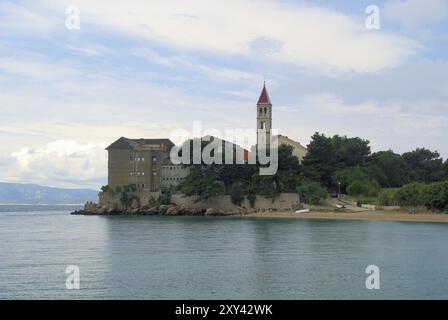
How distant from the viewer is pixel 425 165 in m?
98.3

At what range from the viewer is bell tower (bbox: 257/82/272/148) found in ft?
294

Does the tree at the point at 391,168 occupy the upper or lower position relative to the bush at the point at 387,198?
upper

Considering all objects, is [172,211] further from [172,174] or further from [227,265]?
[227,265]

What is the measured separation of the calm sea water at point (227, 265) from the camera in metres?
24.4

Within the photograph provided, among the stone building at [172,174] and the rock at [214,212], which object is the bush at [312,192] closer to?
the rock at [214,212]

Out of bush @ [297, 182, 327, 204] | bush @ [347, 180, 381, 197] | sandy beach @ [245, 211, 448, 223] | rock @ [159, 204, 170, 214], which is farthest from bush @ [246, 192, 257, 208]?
bush @ [347, 180, 381, 197]

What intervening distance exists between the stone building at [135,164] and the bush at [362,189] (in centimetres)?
2588

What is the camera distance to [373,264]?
104ft

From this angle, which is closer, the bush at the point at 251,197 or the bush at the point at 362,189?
the bush at the point at 362,189

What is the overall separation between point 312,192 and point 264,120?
15051mm

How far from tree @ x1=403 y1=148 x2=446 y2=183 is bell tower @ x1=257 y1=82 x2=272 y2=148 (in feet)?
68.4

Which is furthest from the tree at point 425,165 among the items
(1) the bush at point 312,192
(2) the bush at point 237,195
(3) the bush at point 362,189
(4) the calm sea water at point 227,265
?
(4) the calm sea water at point 227,265

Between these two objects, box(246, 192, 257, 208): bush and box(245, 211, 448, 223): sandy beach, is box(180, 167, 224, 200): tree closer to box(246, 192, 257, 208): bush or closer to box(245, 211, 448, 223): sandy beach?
box(246, 192, 257, 208): bush

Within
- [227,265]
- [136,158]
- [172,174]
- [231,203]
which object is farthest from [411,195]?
[227,265]
